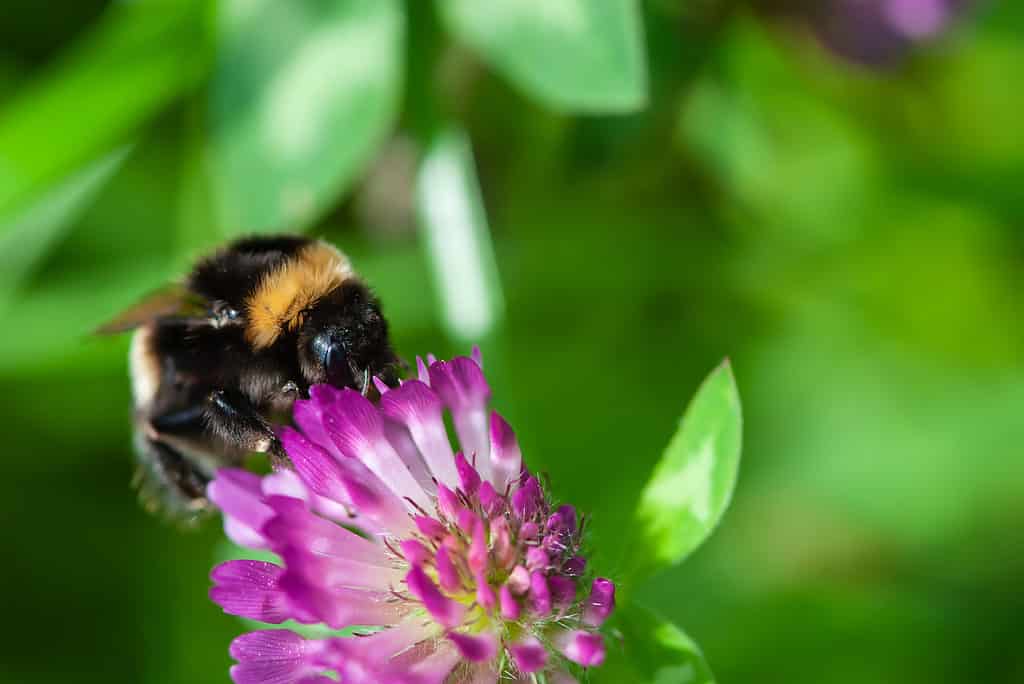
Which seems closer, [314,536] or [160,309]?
[314,536]

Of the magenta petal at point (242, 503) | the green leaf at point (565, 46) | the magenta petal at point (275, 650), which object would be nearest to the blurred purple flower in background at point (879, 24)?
the green leaf at point (565, 46)

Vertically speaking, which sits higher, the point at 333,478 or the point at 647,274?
the point at 333,478

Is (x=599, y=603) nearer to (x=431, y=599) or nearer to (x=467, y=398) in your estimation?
(x=431, y=599)

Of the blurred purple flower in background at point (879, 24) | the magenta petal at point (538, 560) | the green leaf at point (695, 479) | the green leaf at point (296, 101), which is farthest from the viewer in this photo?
the blurred purple flower in background at point (879, 24)

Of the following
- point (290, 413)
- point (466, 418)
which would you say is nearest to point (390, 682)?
point (466, 418)

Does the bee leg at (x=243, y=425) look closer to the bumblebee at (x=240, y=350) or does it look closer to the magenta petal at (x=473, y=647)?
the bumblebee at (x=240, y=350)

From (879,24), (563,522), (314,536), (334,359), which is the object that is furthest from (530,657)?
(879,24)

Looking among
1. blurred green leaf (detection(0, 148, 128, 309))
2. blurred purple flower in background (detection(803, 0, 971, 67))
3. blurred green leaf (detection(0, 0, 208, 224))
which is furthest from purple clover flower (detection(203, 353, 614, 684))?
blurred purple flower in background (detection(803, 0, 971, 67))
